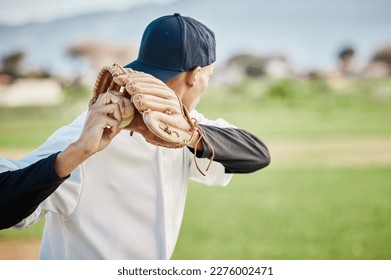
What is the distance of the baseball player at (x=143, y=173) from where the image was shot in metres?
1.12

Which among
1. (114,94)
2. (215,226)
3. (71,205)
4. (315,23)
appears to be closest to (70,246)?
(71,205)

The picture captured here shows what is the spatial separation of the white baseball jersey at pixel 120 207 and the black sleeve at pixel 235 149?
119 mm

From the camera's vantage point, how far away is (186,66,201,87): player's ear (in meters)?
1.17

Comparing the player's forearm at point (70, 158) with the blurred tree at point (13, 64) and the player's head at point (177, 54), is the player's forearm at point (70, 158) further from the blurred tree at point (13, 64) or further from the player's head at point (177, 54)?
the blurred tree at point (13, 64)

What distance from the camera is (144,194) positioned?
1.21 meters

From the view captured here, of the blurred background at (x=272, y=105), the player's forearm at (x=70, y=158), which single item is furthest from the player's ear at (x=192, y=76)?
the blurred background at (x=272, y=105)

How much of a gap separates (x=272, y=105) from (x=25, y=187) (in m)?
16.9

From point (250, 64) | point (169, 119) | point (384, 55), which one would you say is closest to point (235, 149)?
point (169, 119)

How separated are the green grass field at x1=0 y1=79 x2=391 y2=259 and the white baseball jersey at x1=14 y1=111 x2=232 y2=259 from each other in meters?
3.44

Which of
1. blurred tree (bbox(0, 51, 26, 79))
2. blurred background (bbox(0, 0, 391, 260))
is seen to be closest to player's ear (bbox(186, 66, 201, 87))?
blurred background (bbox(0, 0, 391, 260))

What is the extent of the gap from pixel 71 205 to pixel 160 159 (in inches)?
8.8

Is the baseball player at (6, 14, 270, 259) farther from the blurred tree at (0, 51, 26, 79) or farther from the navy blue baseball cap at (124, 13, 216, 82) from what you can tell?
the blurred tree at (0, 51, 26, 79)

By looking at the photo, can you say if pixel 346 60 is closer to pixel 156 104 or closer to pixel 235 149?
pixel 235 149
